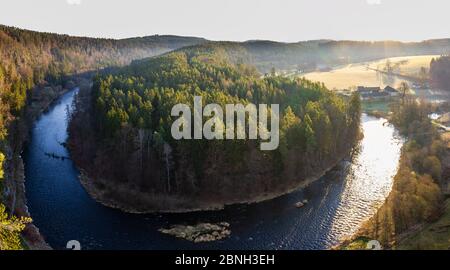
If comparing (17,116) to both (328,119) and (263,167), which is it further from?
(328,119)

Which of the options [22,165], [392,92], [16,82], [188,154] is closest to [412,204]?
[188,154]

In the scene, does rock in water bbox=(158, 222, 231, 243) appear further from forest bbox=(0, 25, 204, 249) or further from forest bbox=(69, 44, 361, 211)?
forest bbox=(0, 25, 204, 249)


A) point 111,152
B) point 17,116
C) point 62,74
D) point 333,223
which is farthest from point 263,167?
point 62,74

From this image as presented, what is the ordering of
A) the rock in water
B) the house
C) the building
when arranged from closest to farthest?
the rock in water
the building
the house

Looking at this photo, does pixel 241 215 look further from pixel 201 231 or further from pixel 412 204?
pixel 412 204

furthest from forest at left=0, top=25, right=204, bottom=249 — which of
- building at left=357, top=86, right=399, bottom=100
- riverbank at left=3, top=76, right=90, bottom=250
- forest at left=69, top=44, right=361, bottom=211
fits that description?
building at left=357, top=86, right=399, bottom=100
